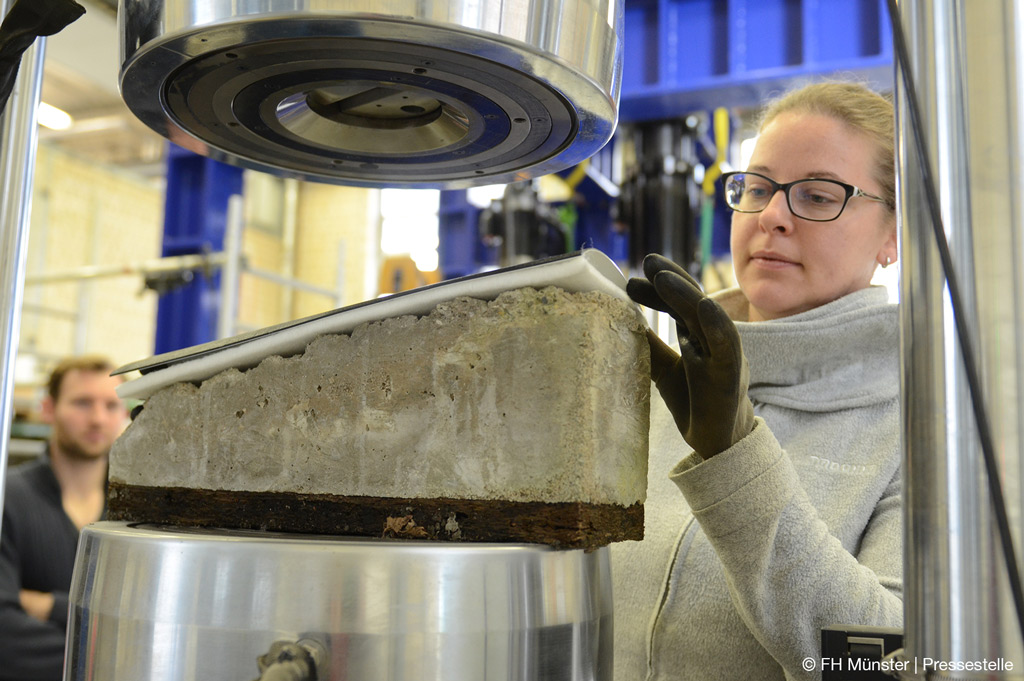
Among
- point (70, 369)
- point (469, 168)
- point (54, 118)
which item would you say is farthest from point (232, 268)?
point (54, 118)

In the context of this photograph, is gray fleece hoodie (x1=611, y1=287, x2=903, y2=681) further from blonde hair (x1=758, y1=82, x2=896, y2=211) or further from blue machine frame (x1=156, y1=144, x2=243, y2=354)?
blue machine frame (x1=156, y1=144, x2=243, y2=354)

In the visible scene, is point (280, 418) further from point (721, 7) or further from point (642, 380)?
point (721, 7)

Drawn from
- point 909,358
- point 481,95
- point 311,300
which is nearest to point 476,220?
point 481,95

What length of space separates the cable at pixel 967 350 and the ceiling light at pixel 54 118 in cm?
685

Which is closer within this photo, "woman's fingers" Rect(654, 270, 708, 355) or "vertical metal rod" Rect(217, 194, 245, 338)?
"woman's fingers" Rect(654, 270, 708, 355)

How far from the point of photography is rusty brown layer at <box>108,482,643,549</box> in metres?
0.65

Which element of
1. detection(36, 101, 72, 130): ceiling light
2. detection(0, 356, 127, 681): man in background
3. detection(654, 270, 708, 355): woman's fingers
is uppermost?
detection(36, 101, 72, 130): ceiling light

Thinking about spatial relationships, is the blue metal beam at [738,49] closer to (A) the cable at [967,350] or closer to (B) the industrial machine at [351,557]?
(B) the industrial machine at [351,557]

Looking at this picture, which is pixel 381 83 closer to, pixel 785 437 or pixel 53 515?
pixel 785 437

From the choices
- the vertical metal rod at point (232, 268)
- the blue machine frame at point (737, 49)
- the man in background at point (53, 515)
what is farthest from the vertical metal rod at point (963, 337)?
the vertical metal rod at point (232, 268)

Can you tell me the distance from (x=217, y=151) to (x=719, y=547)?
0.57m

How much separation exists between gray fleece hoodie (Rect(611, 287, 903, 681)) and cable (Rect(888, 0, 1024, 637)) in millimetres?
290

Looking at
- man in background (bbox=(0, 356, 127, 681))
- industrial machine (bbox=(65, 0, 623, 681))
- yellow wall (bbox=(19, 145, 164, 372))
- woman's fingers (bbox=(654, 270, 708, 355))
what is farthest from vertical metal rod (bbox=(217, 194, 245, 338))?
yellow wall (bbox=(19, 145, 164, 372))

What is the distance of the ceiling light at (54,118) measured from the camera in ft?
20.7
